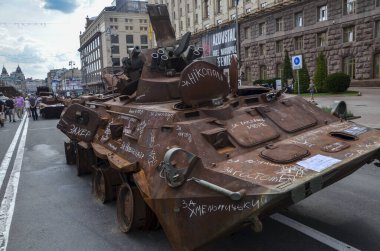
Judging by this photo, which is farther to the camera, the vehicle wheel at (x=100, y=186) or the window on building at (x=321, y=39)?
the window on building at (x=321, y=39)

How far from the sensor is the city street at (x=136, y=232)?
5047 mm

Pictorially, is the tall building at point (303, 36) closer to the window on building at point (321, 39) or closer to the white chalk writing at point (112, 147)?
the window on building at point (321, 39)

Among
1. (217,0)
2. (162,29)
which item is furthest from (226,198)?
(217,0)

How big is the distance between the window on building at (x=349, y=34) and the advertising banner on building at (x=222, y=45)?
343 inches

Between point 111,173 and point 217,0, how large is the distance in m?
44.4

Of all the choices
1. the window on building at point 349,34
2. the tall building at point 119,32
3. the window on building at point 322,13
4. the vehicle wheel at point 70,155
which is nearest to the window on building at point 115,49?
the tall building at point 119,32

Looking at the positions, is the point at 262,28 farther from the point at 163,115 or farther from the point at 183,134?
the point at 183,134

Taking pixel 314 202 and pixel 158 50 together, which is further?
pixel 158 50

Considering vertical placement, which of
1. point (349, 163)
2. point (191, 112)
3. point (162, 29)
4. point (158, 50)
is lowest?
point (349, 163)

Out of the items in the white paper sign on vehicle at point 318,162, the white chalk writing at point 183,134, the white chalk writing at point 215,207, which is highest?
the white chalk writing at point 183,134

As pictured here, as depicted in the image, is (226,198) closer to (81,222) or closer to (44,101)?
(81,222)

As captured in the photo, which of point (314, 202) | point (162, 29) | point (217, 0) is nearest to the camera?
point (314, 202)

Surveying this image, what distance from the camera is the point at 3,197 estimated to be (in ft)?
25.8

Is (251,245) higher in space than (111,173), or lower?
lower
